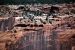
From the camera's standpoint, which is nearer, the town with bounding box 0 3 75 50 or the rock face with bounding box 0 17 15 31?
the town with bounding box 0 3 75 50

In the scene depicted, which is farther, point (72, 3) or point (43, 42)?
point (72, 3)

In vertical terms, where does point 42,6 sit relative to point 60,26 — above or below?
above

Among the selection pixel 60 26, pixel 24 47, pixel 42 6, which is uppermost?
pixel 42 6

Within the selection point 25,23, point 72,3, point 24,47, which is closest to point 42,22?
point 25,23

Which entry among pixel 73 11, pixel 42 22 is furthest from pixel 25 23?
pixel 73 11

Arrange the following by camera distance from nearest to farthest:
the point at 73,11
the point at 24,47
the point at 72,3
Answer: the point at 24,47
the point at 73,11
the point at 72,3

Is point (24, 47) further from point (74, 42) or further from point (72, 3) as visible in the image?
point (72, 3)

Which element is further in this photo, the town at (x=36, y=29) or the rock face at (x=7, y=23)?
the rock face at (x=7, y=23)

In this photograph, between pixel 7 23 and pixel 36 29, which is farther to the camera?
pixel 7 23

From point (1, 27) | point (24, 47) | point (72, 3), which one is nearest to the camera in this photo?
point (24, 47)

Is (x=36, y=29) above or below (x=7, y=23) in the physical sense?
below
